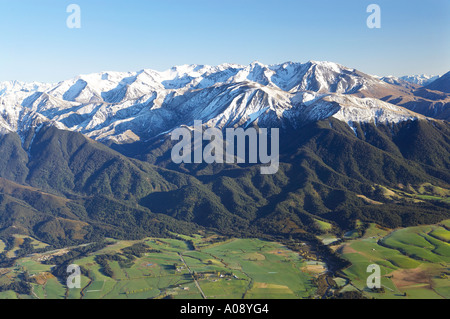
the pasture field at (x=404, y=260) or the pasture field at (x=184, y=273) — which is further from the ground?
the pasture field at (x=404, y=260)

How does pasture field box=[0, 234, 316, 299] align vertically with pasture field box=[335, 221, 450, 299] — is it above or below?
below

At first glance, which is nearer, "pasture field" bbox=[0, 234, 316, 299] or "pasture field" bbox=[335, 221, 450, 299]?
"pasture field" bbox=[335, 221, 450, 299]

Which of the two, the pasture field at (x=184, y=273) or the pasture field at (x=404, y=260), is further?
the pasture field at (x=184, y=273)
